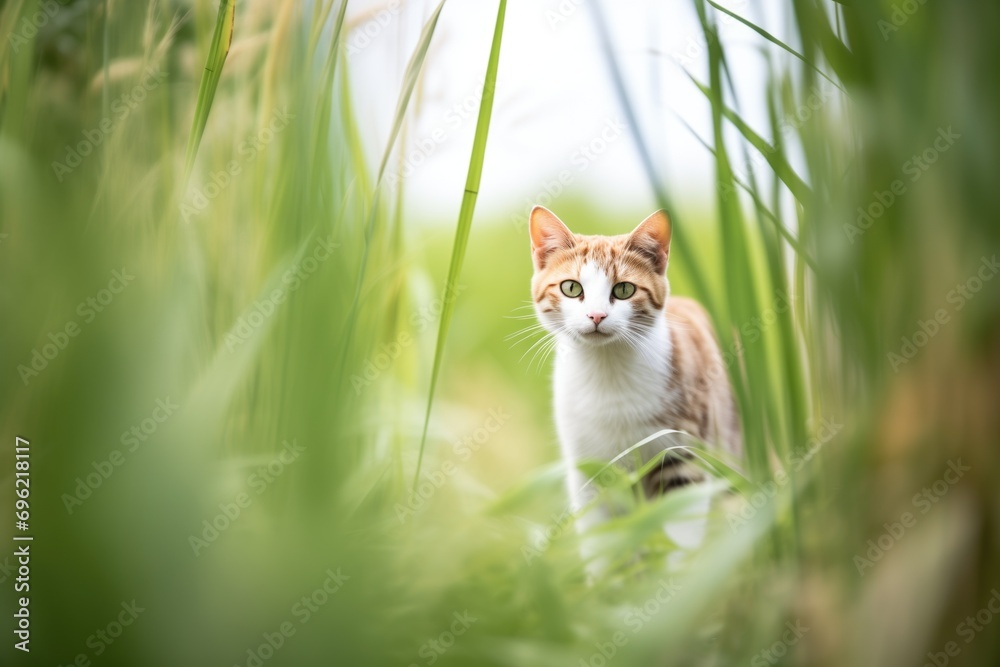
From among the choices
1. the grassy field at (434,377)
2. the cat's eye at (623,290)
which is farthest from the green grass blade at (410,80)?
the cat's eye at (623,290)

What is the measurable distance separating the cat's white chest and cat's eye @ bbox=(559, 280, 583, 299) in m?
0.10

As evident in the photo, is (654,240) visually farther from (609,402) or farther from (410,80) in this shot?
(410,80)

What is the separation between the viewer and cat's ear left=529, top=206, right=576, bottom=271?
1.01m

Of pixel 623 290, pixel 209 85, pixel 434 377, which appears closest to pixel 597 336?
pixel 623 290

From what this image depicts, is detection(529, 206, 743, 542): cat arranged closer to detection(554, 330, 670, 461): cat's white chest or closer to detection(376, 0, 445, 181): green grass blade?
detection(554, 330, 670, 461): cat's white chest

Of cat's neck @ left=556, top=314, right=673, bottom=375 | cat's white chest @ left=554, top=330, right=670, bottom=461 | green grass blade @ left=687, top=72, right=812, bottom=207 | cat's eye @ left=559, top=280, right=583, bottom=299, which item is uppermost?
green grass blade @ left=687, top=72, right=812, bottom=207

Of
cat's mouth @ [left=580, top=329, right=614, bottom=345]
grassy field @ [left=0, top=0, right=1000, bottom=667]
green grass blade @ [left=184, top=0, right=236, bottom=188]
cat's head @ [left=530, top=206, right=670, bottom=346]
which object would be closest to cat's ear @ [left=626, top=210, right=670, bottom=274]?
cat's head @ [left=530, top=206, right=670, bottom=346]

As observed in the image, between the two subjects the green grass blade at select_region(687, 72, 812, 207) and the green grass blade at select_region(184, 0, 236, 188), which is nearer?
the green grass blade at select_region(687, 72, 812, 207)

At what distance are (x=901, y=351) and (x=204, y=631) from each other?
46 centimetres

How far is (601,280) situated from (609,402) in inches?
7.3

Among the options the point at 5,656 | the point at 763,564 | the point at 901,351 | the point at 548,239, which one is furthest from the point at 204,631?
the point at 548,239

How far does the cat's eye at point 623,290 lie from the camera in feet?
3.32

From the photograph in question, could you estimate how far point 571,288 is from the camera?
104cm

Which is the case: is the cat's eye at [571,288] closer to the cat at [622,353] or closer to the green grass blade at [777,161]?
the cat at [622,353]
